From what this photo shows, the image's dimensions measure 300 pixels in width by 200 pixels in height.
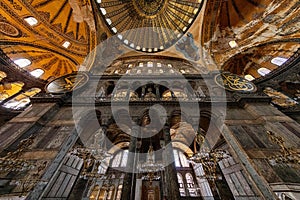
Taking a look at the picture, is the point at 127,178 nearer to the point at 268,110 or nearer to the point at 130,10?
A: the point at 268,110

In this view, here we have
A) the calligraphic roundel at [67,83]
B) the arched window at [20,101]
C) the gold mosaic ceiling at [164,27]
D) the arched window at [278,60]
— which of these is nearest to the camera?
the calligraphic roundel at [67,83]

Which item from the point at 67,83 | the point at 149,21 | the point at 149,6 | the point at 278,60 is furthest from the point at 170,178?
the point at 149,6

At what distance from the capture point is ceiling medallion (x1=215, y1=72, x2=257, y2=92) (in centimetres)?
1119

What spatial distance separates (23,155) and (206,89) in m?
12.7

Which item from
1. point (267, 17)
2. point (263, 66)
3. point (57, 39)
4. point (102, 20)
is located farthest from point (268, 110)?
point (57, 39)

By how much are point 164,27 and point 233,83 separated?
11694 millimetres

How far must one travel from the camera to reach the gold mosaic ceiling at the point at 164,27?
13.2 meters

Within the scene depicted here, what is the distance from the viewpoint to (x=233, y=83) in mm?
11828

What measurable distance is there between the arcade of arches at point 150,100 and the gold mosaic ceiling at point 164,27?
0.11m

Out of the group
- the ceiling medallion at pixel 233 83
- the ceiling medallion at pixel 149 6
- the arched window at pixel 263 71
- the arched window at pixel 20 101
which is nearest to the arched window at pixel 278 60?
the arched window at pixel 263 71

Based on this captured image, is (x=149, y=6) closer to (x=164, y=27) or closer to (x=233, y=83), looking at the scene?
(x=164, y=27)

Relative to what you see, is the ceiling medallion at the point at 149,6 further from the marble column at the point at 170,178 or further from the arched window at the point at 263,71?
the marble column at the point at 170,178

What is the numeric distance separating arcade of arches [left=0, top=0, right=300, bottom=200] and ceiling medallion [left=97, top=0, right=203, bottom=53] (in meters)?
0.13

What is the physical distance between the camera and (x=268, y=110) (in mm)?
9188
